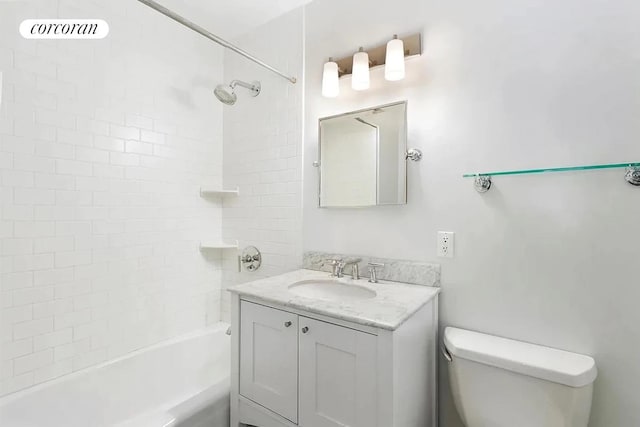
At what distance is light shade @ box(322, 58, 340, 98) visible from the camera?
1.74 meters

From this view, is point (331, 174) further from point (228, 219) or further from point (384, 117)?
point (228, 219)

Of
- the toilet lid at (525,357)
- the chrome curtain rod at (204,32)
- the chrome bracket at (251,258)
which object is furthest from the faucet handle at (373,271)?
the chrome curtain rod at (204,32)

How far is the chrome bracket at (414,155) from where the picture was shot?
1546 mm

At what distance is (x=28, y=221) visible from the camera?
1.49 meters

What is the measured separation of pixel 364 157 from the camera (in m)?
1.72

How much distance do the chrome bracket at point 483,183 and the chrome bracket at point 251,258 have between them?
142 centimetres

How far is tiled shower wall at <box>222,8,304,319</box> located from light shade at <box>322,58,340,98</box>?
0.87ft

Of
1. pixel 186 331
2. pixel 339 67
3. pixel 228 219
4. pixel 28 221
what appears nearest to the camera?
pixel 28 221

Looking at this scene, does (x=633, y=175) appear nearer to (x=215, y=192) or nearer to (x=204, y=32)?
(x=204, y=32)

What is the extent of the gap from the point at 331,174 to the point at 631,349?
1.46 m

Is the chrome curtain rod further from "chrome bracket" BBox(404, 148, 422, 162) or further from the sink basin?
the sink basin

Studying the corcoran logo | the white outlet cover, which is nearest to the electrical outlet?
the white outlet cover

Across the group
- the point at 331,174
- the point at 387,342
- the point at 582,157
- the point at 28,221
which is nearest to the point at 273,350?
the point at 387,342

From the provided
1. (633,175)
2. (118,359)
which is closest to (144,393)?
(118,359)
